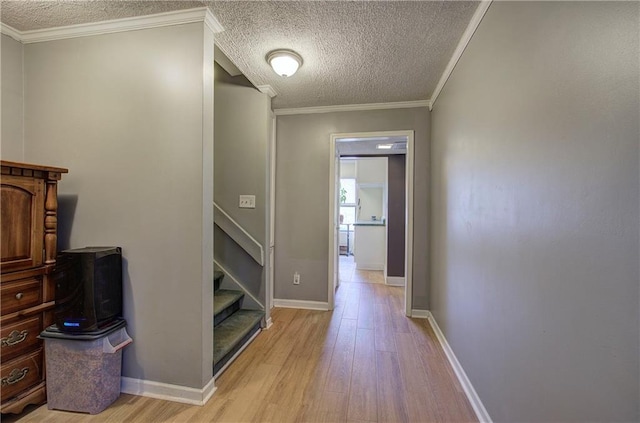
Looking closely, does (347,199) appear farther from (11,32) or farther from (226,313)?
(11,32)

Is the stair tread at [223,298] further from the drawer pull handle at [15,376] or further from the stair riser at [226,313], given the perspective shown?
the drawer pull handle at [15,376]

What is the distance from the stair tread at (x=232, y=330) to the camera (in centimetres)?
205

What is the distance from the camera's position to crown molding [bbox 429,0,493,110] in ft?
5.16

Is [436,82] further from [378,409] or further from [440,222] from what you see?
[378,409]

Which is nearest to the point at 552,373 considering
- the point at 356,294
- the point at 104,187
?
the point at 104,187

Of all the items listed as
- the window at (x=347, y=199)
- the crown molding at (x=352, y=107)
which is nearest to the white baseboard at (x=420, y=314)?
the crown molding at (x=352, y=107)

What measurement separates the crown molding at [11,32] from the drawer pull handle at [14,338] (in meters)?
1.99

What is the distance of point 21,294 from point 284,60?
90.2 inches

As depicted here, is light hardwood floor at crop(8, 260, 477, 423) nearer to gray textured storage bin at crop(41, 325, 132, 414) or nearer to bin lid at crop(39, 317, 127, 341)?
gray textured storage bin at crop(41, 325, 132, 414)

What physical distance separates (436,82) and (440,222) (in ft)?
4.47

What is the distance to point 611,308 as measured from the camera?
0.74 metres

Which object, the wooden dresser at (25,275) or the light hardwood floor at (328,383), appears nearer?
the wooden dresser at (25,275)

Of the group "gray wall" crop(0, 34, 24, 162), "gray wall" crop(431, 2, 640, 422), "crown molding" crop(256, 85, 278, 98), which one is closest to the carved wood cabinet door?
"gray wall" crop(0, 34, 24, 162)

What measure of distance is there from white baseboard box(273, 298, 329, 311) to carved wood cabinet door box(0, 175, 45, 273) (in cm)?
232
